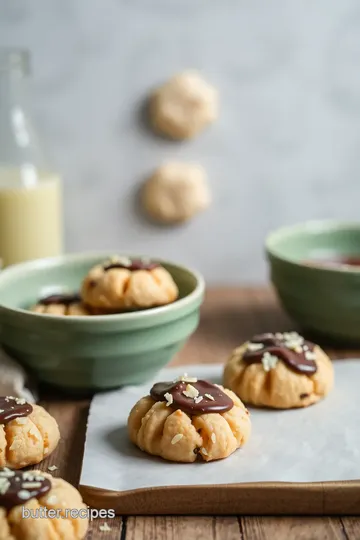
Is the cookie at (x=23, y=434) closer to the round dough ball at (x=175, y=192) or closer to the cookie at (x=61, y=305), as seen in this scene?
the cookie at (x=61, y=305)

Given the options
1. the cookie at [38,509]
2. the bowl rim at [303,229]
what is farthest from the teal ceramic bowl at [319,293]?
the cookie at [38,509]

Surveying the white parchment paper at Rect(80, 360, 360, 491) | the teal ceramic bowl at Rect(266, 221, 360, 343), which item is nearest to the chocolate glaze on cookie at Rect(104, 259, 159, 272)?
the white parchment paper at Rect(80, 360, 360, 491)

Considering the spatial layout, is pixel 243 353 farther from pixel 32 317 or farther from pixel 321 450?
pixel 32 317

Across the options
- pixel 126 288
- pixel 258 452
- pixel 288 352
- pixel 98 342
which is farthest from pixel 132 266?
pixel 258 452

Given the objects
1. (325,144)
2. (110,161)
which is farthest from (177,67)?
(325,144)

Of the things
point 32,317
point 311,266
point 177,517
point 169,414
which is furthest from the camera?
point 311,266
